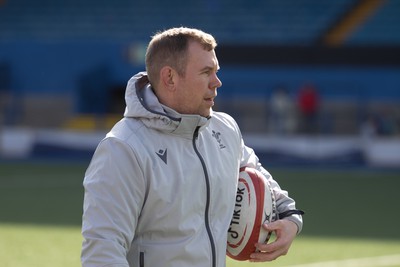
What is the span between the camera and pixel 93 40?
1093 inches

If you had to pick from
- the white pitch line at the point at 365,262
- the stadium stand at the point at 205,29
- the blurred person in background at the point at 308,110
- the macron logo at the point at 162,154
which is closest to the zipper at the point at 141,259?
the macron logo at the point at 162,154

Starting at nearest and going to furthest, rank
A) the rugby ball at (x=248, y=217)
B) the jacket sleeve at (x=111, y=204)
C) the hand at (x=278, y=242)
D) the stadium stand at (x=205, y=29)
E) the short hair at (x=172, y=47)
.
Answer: the jacket sleeve at (x=111, y=204) → the short hair at (x=172, y=47) → the hand at (x=278, y=242) → the rugby ball at (x=248, y=217) → the stadium stand at (x=205, y=29)

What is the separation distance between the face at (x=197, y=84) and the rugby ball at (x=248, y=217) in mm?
630

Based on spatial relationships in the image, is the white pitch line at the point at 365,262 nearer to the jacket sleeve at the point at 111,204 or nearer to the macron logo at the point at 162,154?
the macron logo at the point at 162,154

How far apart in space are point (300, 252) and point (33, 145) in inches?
589

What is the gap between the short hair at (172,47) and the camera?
434 cm

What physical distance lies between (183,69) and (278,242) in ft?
3.21

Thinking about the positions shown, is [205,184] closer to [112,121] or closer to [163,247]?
[163,247]

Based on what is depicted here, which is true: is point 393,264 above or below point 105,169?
below

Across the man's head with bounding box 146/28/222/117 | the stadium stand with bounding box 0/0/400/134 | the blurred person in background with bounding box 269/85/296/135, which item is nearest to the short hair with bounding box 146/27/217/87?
the man's head with bounding box 146/28/222/117

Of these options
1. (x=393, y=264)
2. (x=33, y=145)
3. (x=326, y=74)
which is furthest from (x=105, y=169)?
(x=326, y=74)

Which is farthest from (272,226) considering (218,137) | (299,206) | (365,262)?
(299,206)

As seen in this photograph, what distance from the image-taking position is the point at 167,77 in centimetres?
439

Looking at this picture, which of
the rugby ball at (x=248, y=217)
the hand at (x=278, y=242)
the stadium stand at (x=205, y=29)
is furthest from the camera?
the stadium stand at (x=205, y=29)
